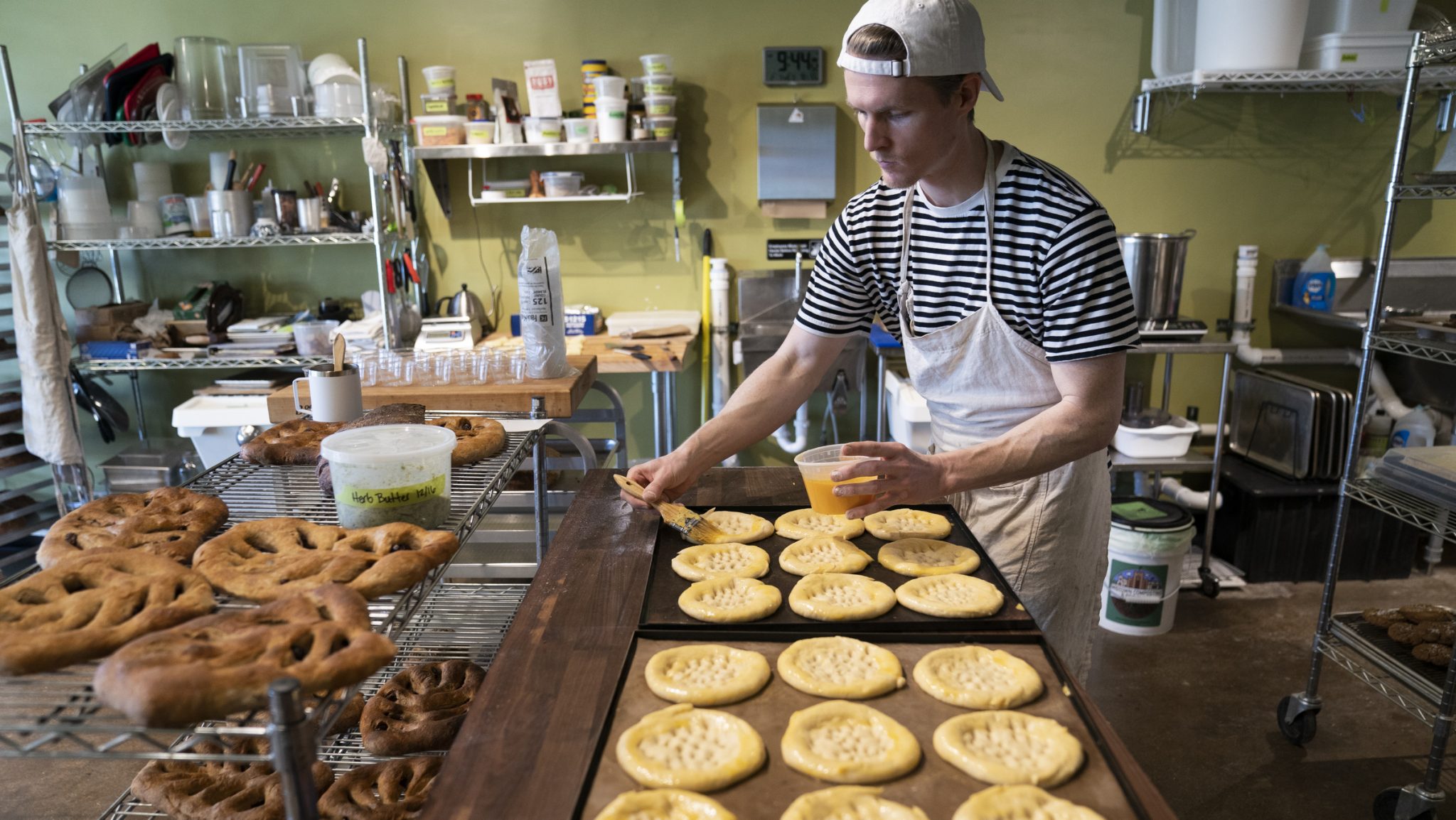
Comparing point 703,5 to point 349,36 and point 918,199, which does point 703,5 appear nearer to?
point 349,36

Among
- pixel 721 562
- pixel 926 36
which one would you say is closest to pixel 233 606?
pixel 721 562

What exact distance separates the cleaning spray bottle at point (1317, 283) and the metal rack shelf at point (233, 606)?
374cm

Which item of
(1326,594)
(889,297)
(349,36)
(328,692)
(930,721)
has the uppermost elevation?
(349,36)

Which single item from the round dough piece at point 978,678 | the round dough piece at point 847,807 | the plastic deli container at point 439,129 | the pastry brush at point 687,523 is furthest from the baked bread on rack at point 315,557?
the plastic deli container at point 439,129

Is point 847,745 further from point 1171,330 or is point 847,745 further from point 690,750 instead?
point 1171,330

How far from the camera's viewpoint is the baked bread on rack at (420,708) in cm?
151

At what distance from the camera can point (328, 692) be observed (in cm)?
89

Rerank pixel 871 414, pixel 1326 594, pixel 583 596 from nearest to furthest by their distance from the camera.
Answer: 1. pixel 583 596
2. pixel 1326 594
3. pixel 871 414

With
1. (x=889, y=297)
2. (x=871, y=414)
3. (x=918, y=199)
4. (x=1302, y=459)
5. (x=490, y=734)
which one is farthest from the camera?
(x=871, y=414)

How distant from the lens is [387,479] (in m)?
1.29

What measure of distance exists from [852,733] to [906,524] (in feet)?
2.08

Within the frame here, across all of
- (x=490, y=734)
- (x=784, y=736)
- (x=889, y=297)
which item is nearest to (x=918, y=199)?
(x=889, y=297)

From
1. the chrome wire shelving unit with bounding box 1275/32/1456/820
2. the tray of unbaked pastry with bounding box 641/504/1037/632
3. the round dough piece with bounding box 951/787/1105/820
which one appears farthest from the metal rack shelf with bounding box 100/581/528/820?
the chrome wire shelving unit with bounding box 1275/32/1456/820

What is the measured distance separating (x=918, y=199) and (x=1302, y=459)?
285 centimetres
